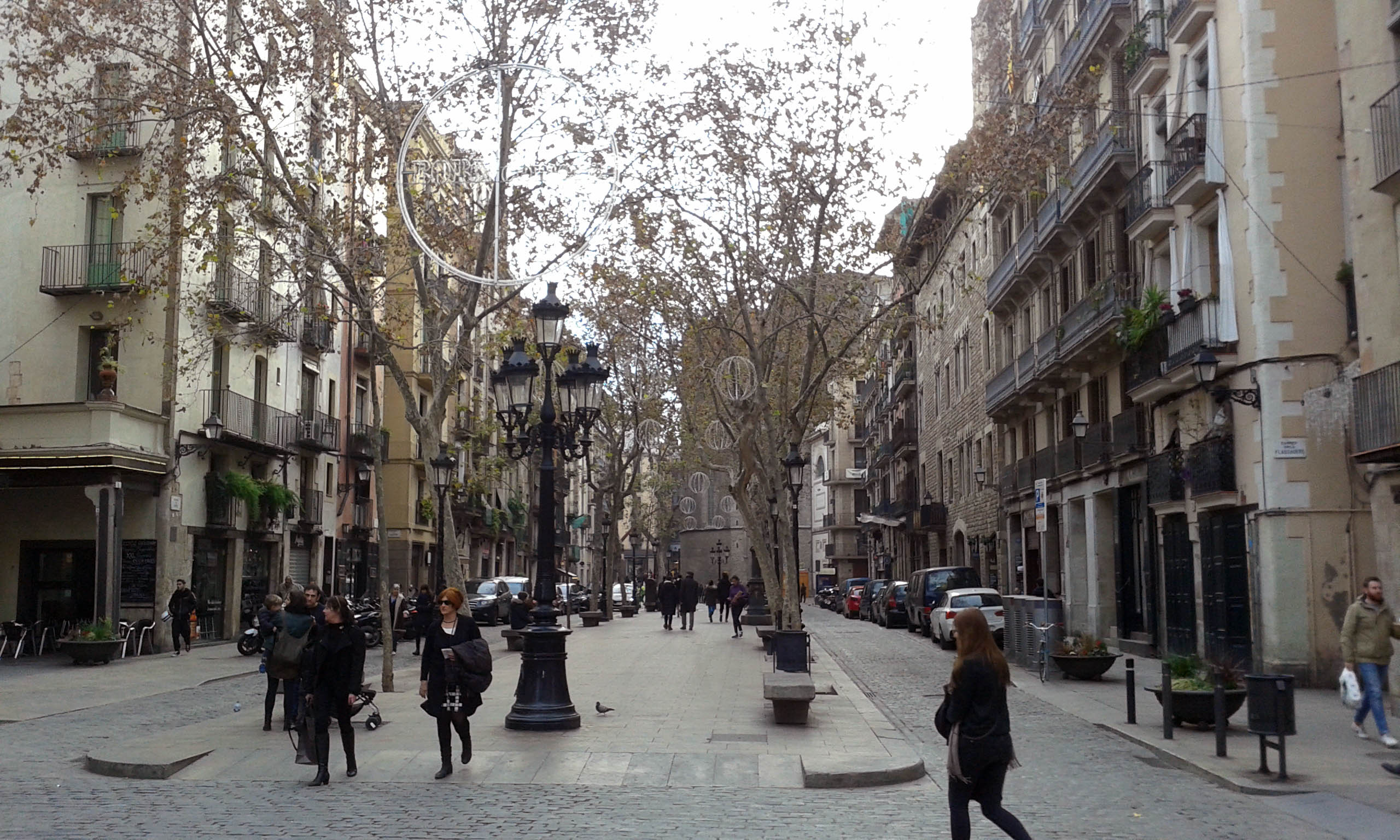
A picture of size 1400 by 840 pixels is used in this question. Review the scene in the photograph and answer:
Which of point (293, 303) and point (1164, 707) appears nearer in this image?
point (1164, 707)

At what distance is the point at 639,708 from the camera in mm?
16188

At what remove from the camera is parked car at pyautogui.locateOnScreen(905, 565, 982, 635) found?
34125mm

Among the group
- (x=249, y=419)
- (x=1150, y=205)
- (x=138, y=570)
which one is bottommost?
(x=138, y=570)

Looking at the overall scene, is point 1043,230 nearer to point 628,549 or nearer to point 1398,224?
point 1398,224

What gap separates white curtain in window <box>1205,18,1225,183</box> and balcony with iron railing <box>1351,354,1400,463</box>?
218 inches

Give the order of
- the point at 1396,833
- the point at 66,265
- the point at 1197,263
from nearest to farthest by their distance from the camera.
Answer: the point at 1396,833
the point at 1197,263
the point at 66,265

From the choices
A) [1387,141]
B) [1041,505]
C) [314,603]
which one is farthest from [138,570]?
[1387,141]

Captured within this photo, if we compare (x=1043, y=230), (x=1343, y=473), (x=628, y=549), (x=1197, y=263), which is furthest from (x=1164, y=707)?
(x=628, y=549)

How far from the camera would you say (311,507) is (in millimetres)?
38031

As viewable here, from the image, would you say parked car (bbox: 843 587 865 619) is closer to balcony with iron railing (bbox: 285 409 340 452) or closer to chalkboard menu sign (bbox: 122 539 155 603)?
balcony with iron railing (bbox: 285 409 340 452)

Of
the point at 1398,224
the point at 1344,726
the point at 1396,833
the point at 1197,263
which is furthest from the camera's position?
the point at 1197,263

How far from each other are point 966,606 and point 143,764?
2009cm

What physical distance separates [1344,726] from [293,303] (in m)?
14.8

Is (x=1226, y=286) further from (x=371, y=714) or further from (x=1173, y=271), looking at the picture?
(x=371, y=714)
